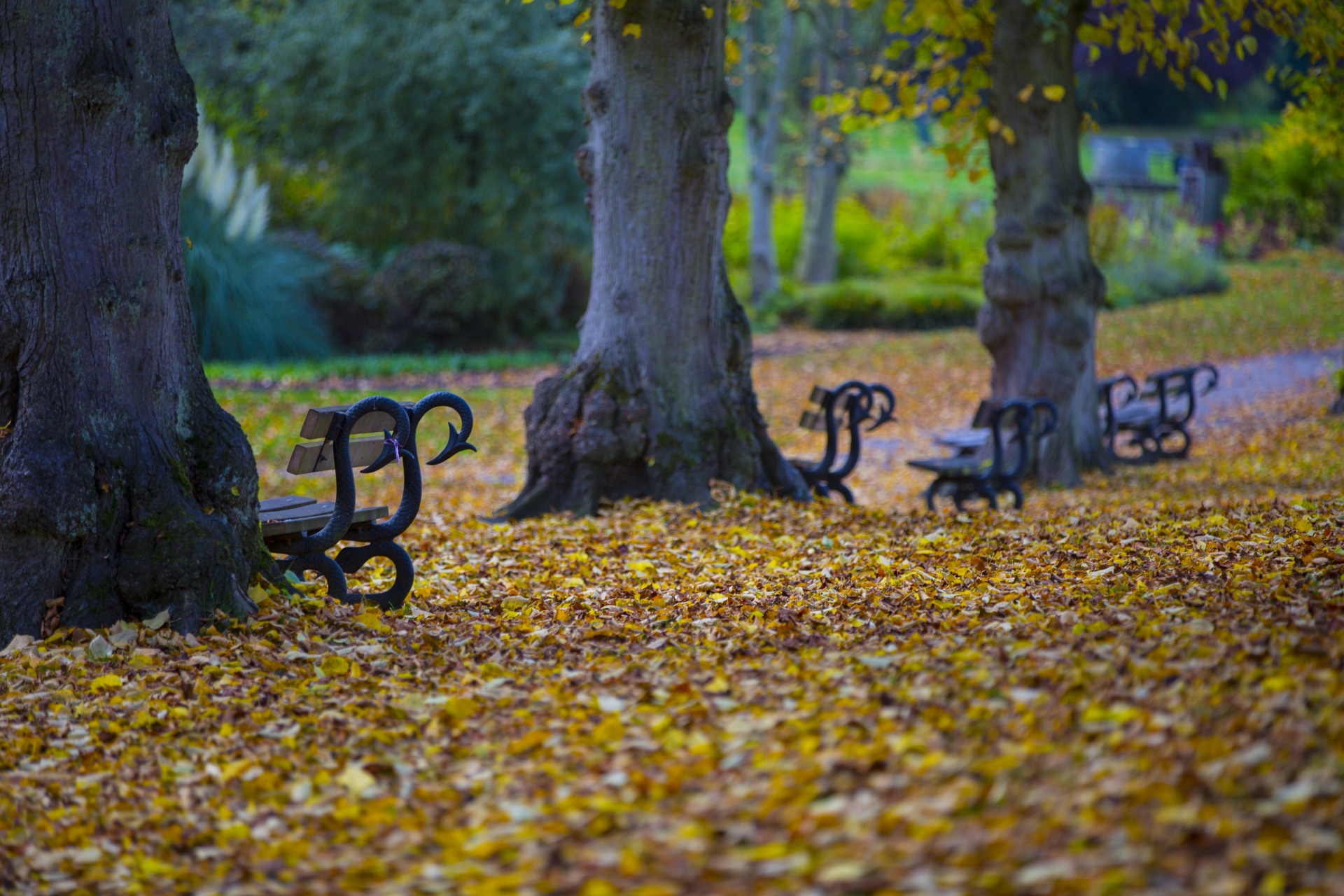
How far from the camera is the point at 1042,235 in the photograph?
351 inches

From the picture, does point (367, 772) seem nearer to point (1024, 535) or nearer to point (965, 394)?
point (1024, 535)

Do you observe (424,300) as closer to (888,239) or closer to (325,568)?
(888,239)

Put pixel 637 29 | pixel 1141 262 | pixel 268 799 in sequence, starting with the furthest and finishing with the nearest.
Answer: pixel 1141 262 → pixel 637 29 → pixel 268 799

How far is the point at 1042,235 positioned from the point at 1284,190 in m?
18.7

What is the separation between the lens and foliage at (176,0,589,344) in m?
17.0

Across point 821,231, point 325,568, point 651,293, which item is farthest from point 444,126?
point 325,568

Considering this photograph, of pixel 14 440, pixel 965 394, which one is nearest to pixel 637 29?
pixel 14 440

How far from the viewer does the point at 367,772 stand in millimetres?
3061

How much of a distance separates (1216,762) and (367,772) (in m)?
1.94

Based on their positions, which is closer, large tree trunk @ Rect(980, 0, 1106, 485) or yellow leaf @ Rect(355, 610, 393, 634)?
yellow leaf @ Rect(355, 610, 393, 634)

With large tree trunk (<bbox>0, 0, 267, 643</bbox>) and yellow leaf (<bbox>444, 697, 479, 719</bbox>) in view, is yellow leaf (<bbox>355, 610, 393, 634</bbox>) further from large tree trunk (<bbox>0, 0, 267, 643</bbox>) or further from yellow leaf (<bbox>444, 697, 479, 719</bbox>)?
yellow leaf (<bbox>444, 697, 479, 719</bbox>)

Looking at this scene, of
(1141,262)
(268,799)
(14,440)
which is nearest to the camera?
(268,799)

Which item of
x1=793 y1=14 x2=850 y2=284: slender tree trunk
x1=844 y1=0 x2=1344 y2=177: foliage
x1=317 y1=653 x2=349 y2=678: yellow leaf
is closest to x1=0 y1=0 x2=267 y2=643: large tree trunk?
x1=317 y1=653 x2=349 y2=678: yellow leaf

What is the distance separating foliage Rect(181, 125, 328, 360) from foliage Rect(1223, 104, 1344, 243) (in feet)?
56.3
